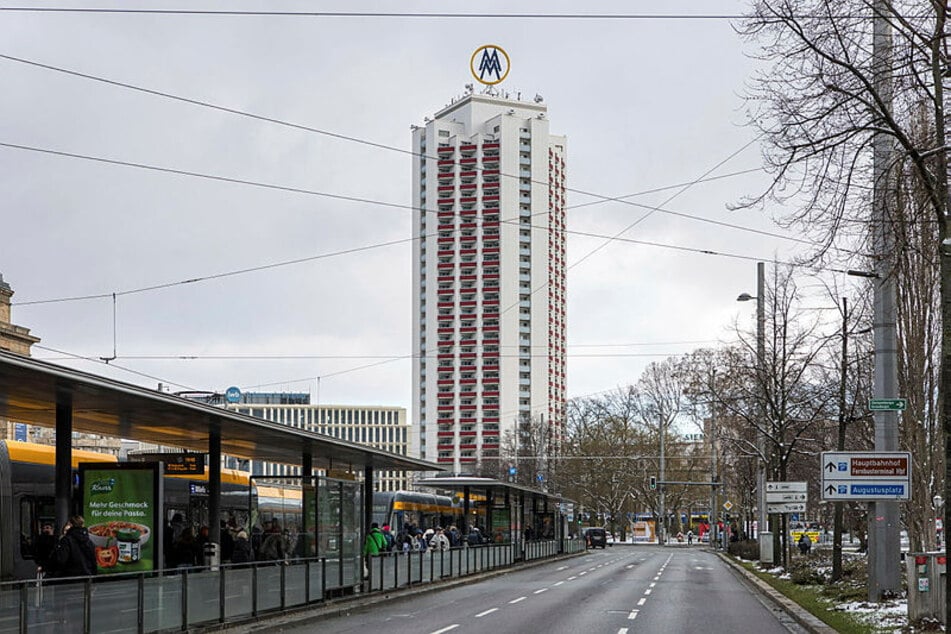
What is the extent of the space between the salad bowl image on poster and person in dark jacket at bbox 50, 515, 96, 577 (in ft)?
7.55

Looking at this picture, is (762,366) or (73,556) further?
(762,366)

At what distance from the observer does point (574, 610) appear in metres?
26.8

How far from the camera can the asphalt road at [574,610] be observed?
73.3ft

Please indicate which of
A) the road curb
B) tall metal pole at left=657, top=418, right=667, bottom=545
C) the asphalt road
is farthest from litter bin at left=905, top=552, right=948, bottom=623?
tall metal pole at left=657, top=418, right=667, bottom=545

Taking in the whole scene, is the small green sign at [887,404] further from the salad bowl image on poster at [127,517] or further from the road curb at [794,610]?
the salad bowl image on poster at [127,517]

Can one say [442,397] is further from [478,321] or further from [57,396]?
[57,396]

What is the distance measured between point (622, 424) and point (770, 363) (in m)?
69.5

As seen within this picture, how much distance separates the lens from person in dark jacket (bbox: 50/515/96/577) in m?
17.1

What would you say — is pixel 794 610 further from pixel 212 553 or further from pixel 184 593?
pixel 184 593

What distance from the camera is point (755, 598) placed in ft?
105

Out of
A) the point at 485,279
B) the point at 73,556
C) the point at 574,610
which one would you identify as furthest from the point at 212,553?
the point at 485,279

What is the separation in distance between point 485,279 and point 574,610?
13842 cm

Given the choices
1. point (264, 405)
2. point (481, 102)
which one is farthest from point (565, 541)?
point (481, 102)

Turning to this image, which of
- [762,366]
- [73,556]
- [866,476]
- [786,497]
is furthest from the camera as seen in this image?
[762,366]
